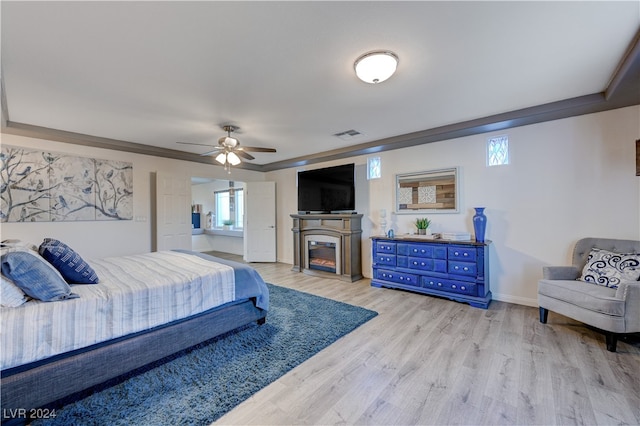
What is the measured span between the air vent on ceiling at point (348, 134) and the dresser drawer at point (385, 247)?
5.90 ft

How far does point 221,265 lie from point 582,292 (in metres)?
3.54

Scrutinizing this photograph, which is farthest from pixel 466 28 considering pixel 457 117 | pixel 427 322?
pixel 427 322

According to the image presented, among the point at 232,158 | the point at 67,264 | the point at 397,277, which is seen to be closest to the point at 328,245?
the point at 397,277

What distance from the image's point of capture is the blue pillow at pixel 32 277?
5.42ft

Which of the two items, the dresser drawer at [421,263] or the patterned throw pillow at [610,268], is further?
the dresser drawer at [421,263]

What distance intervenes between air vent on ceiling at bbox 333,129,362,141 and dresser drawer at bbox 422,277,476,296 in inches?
96.0

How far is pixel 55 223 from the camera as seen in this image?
3.91m

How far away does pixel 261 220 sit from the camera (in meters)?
6.47

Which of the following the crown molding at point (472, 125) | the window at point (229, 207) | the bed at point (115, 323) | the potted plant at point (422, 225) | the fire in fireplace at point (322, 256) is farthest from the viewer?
the window at point (229, 207)

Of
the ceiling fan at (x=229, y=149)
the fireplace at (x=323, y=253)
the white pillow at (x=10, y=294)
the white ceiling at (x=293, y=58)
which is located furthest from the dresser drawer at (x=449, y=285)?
the white pillow at (x=10, y=294)

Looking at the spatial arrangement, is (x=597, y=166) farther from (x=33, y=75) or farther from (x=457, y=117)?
(x=33, y=75)

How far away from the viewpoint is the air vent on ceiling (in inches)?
161

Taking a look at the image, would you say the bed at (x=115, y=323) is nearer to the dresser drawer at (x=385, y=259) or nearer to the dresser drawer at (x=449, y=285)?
the dresser drawer at (x=385, y=259)

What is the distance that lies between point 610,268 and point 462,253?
1.35m
